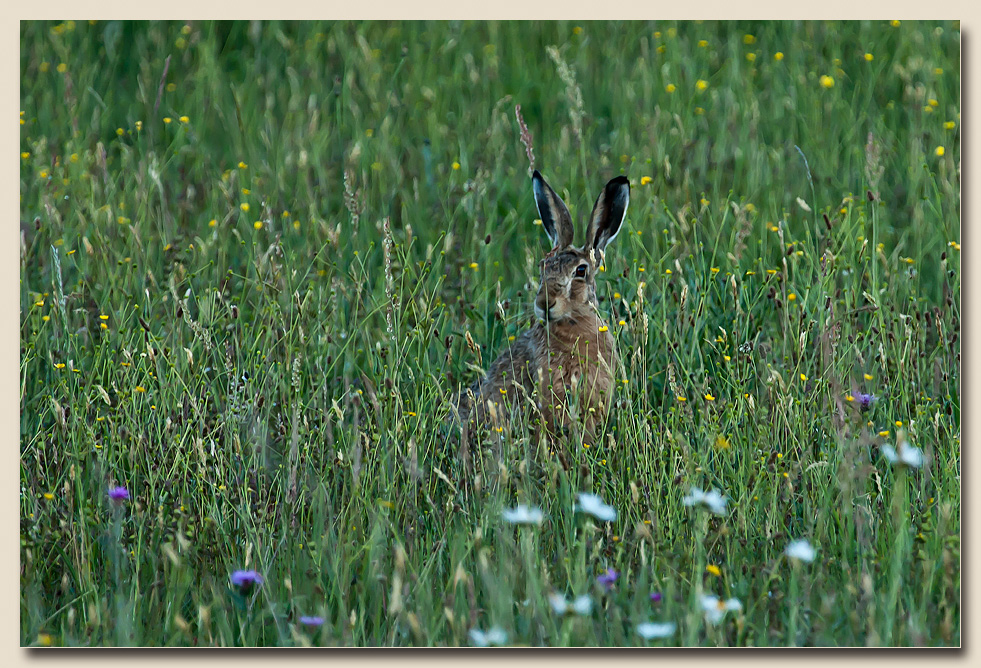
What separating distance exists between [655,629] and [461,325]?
1407 millimetres

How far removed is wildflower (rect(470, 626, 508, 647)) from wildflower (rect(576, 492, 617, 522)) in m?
0.39

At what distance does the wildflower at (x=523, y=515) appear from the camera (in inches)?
119

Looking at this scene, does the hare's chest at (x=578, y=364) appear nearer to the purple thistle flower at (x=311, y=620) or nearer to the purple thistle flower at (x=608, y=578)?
the purple thistle flower at (x=608, y=578)

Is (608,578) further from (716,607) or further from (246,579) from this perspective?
(246,579)

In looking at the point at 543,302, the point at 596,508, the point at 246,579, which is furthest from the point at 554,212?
the point at 246,579

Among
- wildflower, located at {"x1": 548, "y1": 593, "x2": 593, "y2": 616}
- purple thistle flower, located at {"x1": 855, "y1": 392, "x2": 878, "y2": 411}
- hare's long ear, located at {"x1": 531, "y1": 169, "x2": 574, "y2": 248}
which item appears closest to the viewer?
wildflower, located at {"x1": 548, "y1": 593, "x2": 593, "y2": 616}

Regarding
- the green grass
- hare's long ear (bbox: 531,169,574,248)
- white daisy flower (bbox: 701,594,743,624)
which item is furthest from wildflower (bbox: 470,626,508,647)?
hare's long ear (bbox: 531,169,574,248)

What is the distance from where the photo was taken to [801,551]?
9.75ft

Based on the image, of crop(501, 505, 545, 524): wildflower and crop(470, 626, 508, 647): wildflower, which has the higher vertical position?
crop(501, 505, 545, 524): wildflower

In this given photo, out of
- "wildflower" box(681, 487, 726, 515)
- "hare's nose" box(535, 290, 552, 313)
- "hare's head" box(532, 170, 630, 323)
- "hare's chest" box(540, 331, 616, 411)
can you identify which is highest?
"hare's head" box(532, 170, 630, 323)

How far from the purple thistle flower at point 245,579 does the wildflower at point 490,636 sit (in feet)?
1.92

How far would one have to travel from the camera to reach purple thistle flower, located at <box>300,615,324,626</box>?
2906 mm

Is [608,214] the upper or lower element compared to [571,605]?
upper

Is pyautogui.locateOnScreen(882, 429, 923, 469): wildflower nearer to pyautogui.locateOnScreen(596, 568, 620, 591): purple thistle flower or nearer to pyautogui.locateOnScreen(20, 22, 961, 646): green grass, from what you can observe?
pyautogui.locateOnScreen(20, 22, 961, 646): green grass
